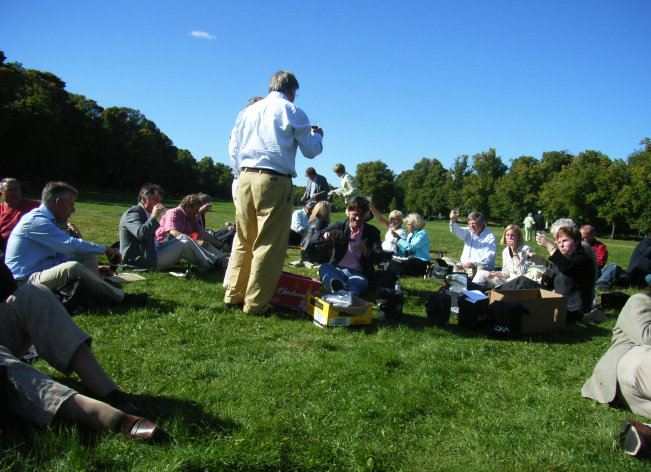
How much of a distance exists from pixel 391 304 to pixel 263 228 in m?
1.88

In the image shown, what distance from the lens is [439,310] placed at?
5035mm

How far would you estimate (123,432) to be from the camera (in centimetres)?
225

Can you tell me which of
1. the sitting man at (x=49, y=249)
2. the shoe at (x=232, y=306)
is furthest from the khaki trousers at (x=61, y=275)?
the shoe at (x=232, y=306)

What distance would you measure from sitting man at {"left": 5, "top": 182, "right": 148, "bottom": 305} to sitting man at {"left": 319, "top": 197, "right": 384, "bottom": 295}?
116 inches

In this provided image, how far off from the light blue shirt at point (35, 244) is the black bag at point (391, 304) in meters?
3.49

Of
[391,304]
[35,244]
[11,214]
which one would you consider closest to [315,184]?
[11,214]

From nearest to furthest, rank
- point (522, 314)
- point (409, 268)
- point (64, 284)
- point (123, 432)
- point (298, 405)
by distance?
point (123, 432), point (298, 405), point (64, 284), point (522, 314), point (409, 268)

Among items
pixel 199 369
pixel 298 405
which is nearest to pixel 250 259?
pixel 199 369

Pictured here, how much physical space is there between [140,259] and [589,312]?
Result: 22.6 feet

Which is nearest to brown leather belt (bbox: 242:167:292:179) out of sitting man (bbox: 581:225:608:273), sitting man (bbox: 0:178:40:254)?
sitting man (bbox: 0:178:40:254)

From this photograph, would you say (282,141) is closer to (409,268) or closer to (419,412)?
(419,412)

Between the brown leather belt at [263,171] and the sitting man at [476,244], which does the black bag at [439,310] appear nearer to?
the brown leather belt at [263,171]

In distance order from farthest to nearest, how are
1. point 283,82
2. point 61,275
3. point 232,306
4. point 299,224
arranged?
point 299,224, point 232,306, point 283,82, point 61,275

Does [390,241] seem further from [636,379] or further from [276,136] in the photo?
[636,379]
